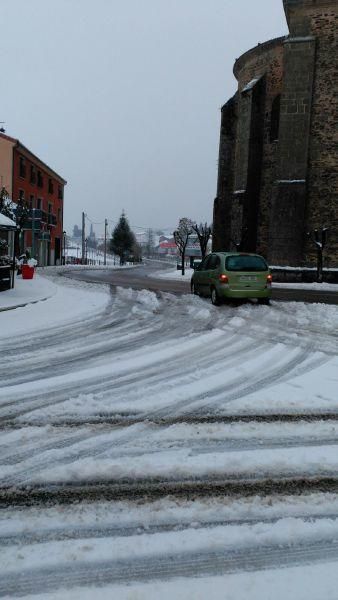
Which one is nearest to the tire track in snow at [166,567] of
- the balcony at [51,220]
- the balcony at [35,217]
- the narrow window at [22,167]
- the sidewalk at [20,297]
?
the sidewalk at [20,297]

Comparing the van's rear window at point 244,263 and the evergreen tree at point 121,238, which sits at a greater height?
the evergreen tree at point 121,238

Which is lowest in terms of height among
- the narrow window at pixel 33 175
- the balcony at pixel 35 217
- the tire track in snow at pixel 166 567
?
the tire track in snow at pixel 166 567

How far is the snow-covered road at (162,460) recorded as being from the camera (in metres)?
2.07

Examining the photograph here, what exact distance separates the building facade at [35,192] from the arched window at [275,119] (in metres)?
14.9

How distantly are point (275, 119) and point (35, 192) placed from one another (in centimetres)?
2757

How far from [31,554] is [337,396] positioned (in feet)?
10.9

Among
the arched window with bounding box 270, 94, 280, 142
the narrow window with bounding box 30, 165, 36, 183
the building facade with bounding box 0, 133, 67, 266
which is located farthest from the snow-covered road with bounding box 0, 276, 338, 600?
the narrow window with bounding box 30, 165, 36, 183

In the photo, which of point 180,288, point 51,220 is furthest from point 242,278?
point 51,220

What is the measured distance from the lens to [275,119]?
26.2m

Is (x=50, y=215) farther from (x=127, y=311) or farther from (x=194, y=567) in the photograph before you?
(x=194, y=567)

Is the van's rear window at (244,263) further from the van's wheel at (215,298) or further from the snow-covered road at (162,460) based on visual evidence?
the snow-covered road at (162,460)

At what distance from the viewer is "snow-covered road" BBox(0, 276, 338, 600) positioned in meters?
2.07

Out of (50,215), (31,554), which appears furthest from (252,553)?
(50,215)

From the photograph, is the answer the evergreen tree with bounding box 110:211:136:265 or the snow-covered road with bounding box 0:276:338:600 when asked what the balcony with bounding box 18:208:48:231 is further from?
the evergreen tree with bounding box 110:211:136:265
